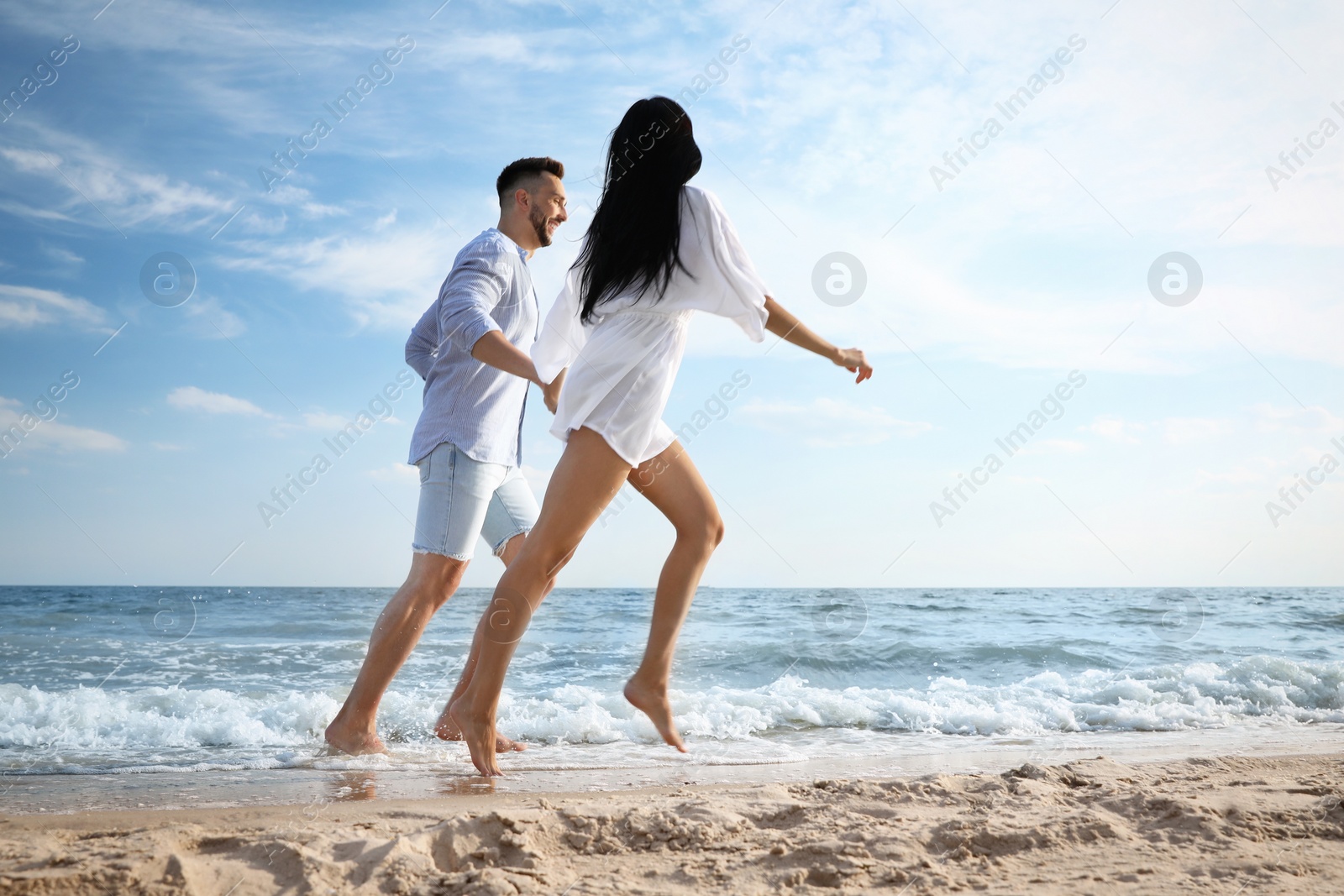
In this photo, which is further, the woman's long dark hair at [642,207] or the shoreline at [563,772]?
the shoreline at [563,772]

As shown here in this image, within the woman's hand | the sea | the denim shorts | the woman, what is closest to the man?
the denim shorts

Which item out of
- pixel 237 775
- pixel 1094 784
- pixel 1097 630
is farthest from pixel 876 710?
pixel 1097 630

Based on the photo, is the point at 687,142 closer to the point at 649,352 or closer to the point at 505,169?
the point at 649,352

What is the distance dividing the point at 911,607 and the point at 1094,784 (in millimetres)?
14460

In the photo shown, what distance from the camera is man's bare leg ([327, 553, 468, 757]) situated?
10.0 ft

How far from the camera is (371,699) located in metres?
3.21

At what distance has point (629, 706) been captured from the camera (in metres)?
5.36

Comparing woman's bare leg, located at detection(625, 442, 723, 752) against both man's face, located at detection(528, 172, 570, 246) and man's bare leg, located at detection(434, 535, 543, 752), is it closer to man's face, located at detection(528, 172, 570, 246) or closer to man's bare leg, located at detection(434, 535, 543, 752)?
man's bare leg, located at detection(434, 535, 543, 752)

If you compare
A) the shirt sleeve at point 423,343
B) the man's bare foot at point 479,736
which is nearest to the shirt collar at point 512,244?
the shirt sleeve at point 423,343

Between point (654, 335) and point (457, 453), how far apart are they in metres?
1.07

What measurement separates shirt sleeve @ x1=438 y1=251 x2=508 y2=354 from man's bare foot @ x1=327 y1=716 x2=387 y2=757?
59.5 inches

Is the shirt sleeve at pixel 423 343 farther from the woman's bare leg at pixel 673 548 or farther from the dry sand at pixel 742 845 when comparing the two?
the dry sand at pixel 742 845

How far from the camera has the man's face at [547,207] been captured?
3.39 metres

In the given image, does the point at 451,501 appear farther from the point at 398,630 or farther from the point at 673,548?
the point at 673,548
